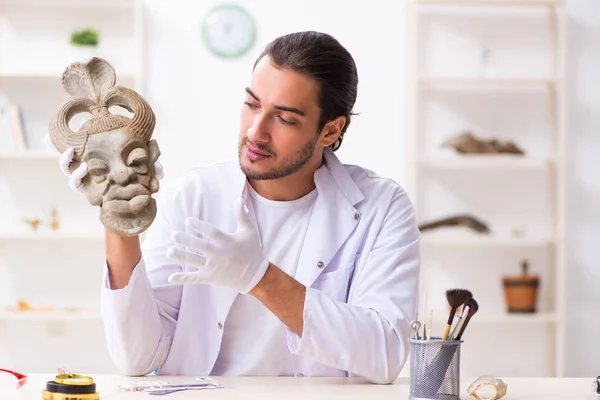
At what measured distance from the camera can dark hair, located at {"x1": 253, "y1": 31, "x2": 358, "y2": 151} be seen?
6.29 ft

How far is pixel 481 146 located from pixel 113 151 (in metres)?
2.57

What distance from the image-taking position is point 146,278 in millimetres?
1709

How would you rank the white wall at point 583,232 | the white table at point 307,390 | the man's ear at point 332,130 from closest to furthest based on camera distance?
the white table at point 307,390 < the man's ear at point 332,130 < the white wall at point 583,232

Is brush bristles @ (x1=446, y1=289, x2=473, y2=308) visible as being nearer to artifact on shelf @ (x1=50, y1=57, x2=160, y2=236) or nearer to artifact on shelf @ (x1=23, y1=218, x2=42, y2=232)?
Answer: artifact on shelf @ (x1=50, y1=57, x2=160, y2=236)

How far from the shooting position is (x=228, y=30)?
3.97 metres

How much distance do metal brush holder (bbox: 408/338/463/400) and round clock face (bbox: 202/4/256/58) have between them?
2789 mm

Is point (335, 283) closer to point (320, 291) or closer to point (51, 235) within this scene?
point (320, 291)

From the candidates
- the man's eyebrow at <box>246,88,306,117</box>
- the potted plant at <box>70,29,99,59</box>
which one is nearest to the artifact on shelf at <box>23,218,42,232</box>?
the potted plant at <box>70,29,99,59</box>

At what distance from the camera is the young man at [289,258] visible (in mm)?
1681

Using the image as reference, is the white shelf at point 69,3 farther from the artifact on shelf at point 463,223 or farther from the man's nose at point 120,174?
the man's nose at point 120,174

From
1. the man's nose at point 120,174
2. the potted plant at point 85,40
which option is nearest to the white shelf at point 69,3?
A: the potted plant at point 85,40

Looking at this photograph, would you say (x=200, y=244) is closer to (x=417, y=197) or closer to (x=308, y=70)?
(x=308, y=70)

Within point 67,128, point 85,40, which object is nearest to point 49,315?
point 85,40

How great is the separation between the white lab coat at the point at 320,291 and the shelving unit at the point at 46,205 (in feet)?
6.93
